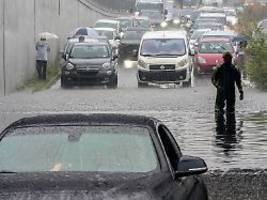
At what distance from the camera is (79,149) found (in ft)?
23.6

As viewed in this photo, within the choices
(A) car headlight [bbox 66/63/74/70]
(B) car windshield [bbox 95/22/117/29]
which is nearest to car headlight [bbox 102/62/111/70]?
(A) car headlight [bbox 66/63/74/70]

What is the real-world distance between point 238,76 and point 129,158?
1363cm

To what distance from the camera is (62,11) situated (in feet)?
152

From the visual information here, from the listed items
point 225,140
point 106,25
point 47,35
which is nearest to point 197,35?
point 106,25

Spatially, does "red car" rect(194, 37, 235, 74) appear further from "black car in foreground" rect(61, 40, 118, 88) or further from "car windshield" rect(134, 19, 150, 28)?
"car windshield" rect(134, 19, 150, 28)

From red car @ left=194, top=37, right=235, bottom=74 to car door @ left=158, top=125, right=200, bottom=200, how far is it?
27.0 m

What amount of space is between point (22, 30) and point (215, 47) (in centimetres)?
809

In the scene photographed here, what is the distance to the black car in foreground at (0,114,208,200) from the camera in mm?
6242

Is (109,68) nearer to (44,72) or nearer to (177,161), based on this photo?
(44,72)

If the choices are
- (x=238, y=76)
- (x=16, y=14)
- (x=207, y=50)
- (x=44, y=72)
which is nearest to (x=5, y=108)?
(x=238, y=76)

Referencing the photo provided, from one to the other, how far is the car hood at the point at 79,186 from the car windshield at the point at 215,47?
29823 millimetres

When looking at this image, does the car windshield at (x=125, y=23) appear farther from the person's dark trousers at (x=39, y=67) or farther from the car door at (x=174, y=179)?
the car door at (x=174, y=179)

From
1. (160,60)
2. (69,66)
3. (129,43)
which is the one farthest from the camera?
(129,43)

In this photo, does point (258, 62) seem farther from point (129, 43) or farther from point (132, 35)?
point (132, 35)
